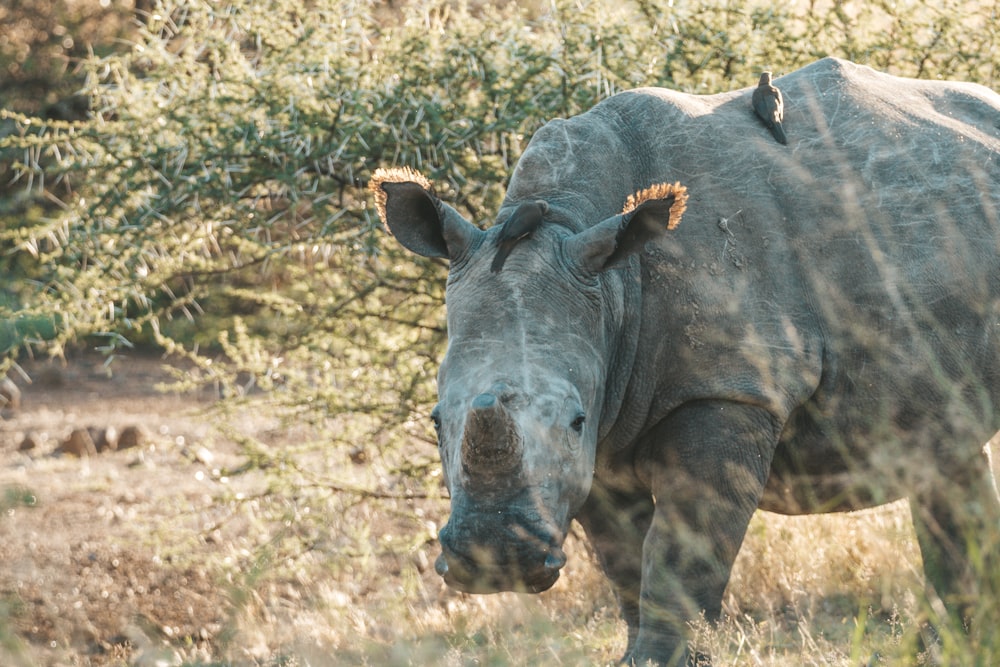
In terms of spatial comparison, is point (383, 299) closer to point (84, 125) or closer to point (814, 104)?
point (84, 125)

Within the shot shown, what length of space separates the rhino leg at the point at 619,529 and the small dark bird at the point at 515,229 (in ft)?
4.14

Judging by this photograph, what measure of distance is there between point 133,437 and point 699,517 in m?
7.62

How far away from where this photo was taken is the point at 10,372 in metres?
14.1

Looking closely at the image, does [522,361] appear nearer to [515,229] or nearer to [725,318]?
[515,229]

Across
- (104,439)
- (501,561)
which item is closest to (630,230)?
(501,561)

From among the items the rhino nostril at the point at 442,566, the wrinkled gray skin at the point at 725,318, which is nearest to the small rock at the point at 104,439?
the wrinkled gray skin at the point at 725,318

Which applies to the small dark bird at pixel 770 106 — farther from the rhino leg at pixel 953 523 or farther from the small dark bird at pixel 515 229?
the rhino leg at pixel 953 523

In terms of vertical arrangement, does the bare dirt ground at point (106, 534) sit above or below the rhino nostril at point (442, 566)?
below

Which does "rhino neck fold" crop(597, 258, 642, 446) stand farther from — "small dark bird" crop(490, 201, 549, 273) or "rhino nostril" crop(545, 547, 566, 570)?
"rhino nostril" crop(545, 547, 566, 570)

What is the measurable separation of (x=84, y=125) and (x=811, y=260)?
448cm

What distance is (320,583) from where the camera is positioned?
760 centimetres

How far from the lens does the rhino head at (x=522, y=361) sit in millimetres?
3791

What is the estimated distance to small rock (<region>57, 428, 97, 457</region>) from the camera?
10.9 metres

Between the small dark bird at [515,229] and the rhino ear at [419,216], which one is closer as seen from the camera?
the small dark bird at [515,229]
